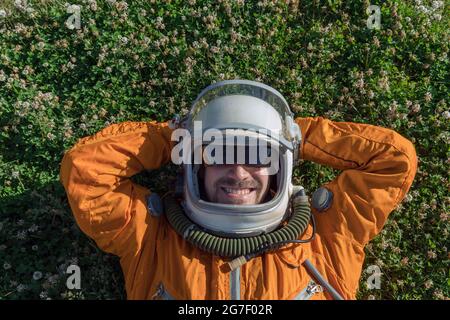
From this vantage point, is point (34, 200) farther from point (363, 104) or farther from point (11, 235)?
point (363, 104)

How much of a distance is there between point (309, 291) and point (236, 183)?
1.12 meters

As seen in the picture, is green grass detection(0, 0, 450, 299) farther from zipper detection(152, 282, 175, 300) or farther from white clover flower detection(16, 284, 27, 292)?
zipper detection(152, 282, 175, 300)

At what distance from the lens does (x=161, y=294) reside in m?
4.50

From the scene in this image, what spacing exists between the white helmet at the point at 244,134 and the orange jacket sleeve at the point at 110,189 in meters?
0.47

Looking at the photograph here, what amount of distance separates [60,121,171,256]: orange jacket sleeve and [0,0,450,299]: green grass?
97 centimetres

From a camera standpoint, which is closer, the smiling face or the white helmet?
the white helmet

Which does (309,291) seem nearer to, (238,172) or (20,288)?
(238,172)

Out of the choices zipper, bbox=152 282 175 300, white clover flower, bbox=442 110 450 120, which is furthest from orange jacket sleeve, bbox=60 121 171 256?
white clover flower, bbox=442 110 450 120

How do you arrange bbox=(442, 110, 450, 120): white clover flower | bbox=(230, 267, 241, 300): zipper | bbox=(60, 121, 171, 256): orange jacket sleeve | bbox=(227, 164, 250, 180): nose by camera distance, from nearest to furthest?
bbox=(230, 267, 241, 300): zipper → bbox=(227, 164, 250, 180): nose → bbox=(60, 121, 171, 256): orange jacket sleeve → bbox=(442, 110, 450, 120): white clover flower

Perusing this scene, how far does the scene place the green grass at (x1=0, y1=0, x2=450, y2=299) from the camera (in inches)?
224

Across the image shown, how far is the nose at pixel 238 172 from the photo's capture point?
4.52 metres

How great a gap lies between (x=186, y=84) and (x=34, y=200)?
2157 millimetres

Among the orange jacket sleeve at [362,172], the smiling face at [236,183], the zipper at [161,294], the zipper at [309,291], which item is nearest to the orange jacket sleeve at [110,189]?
the zipper at [161,294]

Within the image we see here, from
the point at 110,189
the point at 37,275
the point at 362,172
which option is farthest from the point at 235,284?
the point at 37,275
